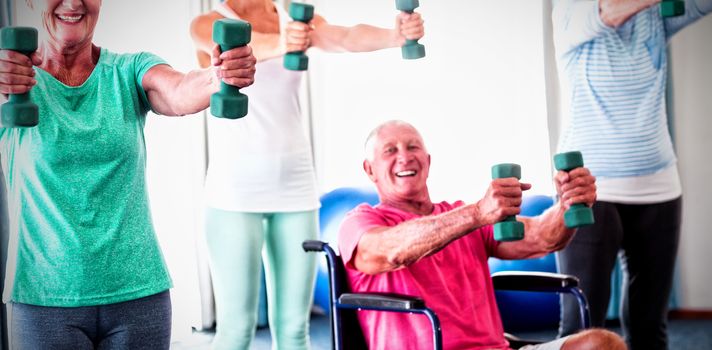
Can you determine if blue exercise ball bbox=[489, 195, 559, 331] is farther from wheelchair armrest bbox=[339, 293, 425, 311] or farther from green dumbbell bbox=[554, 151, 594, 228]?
wheelchair armrest bbox=[339, 293, 425, 311]

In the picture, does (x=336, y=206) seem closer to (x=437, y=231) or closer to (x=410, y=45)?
(x=410, y=45)

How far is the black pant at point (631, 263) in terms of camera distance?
2.60 metres

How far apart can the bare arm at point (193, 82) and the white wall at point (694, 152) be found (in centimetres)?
292

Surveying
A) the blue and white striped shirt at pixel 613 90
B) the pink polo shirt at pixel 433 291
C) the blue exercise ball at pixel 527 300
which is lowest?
the blue exercise ball at pixel 527 300

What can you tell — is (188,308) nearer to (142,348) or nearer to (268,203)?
(268,203)

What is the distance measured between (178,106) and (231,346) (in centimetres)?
104

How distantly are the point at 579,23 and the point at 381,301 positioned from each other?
1.35m

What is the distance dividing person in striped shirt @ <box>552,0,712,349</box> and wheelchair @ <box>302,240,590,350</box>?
1.55 ft

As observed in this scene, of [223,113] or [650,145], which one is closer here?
[223,113]

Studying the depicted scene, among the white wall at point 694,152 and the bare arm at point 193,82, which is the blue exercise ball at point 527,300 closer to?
the white wall at point 694,152

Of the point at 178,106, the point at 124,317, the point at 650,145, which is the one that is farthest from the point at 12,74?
the point at 650,145

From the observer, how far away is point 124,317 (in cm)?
162

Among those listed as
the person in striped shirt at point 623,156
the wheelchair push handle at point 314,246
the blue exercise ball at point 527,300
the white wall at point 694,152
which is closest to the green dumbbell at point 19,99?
the wheelchair push handle at point 314,246

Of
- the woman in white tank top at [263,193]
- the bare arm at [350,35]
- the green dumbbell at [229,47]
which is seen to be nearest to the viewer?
the green dumbbell at [229,47]
